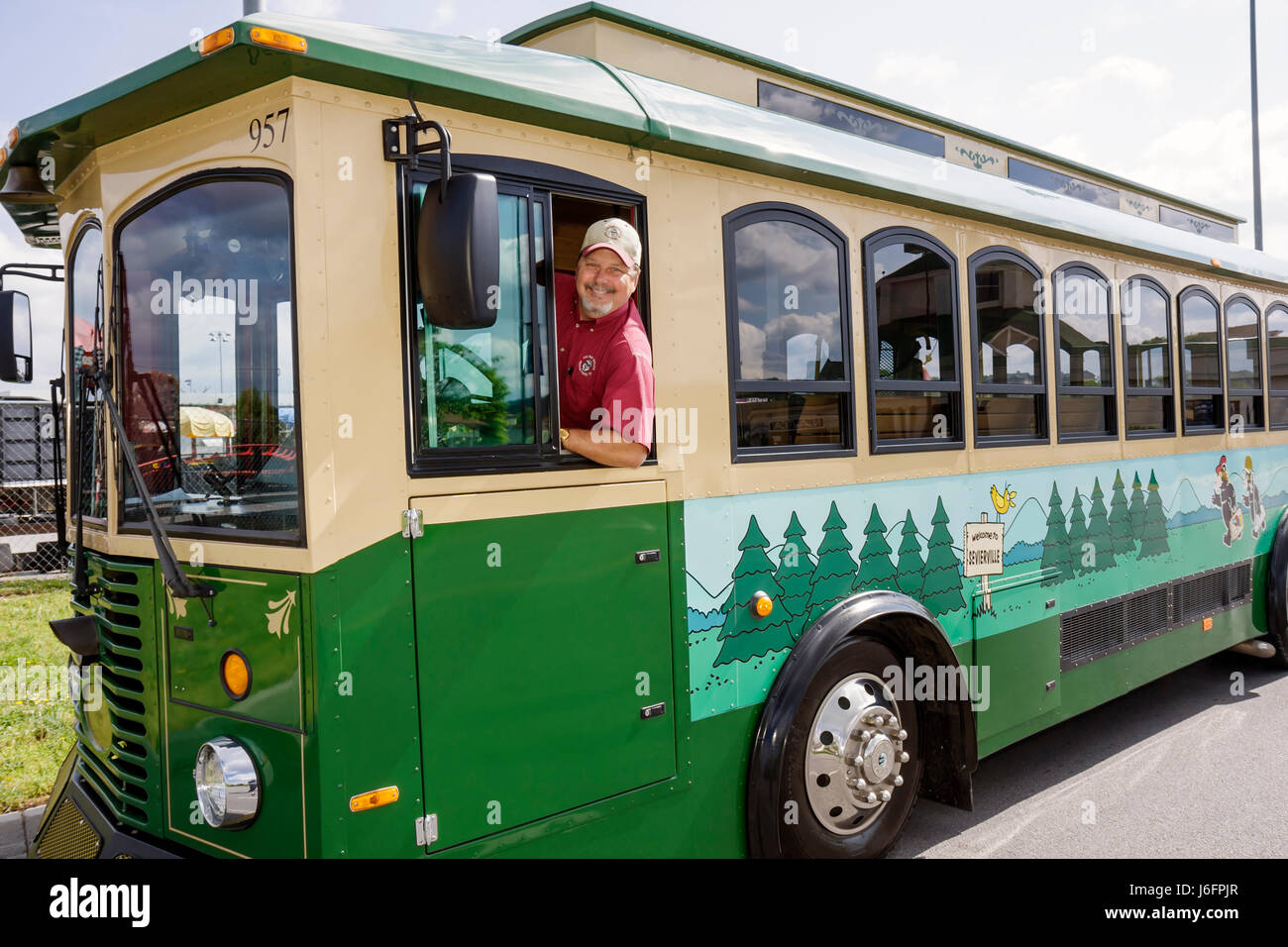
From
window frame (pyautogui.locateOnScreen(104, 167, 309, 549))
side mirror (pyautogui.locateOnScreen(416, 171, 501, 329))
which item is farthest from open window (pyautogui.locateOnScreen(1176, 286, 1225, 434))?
window frame (pyautogui.locateOnScreen(104, 167, 309, 549))

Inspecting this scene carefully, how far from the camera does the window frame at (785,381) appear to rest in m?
3.40

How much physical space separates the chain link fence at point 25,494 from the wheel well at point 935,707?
1023 centimetres

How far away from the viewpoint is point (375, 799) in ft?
8.04

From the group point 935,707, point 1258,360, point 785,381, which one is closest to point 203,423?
point 785,381

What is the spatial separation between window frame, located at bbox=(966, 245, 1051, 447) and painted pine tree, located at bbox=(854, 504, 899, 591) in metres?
0.85

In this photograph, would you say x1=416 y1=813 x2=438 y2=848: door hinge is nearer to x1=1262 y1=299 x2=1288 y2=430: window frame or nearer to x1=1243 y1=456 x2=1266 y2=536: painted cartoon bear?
x1=1243 y1=456 x2=1266 y2=536: painted cartoon bear

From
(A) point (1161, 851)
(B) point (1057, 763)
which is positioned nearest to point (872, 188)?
(A) point (1161, 851)

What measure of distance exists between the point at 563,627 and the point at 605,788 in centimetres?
52

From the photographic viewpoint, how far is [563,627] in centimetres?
284

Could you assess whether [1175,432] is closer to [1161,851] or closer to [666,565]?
[1161,851]

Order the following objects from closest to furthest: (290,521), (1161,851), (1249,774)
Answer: (290,521), (1161,851), (1249,774)

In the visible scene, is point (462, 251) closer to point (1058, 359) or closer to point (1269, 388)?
point (1058, 359)

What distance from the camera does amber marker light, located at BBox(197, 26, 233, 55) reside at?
7.63ft
